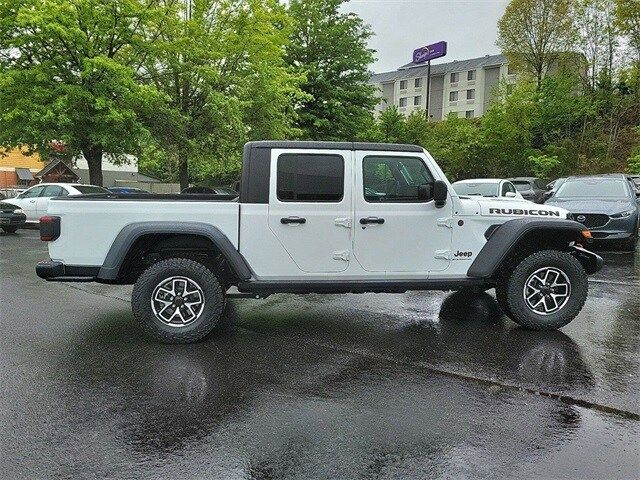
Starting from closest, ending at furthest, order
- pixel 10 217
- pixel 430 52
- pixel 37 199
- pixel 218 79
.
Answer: pixel 10 217
pixel 37 199
pixel 218 79
pixel 430 52

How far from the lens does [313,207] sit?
203 inches

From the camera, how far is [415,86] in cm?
7212

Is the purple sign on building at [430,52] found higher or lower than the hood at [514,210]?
higher

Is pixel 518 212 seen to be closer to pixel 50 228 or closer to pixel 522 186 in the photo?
pixel 50 228

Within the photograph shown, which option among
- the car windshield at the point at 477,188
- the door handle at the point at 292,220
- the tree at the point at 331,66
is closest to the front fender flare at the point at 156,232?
the door handle at the point at 292,220

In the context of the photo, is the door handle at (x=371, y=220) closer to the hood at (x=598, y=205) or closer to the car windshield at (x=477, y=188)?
the hood at (x=598, y=205)

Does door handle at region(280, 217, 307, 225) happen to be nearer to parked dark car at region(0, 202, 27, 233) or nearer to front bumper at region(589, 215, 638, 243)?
front bumper at region(589, 215, 638, 243)

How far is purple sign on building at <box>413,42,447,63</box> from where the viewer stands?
33594 mm

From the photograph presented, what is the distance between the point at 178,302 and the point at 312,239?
4.67ft

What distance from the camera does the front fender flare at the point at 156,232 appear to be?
4879 millimetres

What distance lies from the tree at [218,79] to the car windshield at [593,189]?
36.0 feet

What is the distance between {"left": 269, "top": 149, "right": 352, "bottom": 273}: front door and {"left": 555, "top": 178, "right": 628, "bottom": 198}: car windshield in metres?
8.32

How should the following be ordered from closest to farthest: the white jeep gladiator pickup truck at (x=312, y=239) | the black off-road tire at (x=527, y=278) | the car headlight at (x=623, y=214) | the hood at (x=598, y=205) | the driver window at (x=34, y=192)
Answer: the white jeep gladiator pickup truck at (x=312, y=239), the black off-road tire at (x=527, y=278), the car headlight at (x=623, y=214), the hood at (x=598, y=205), the driver window at (x=34, y=192)

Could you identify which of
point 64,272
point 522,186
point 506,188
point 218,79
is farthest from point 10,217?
point 522,186
